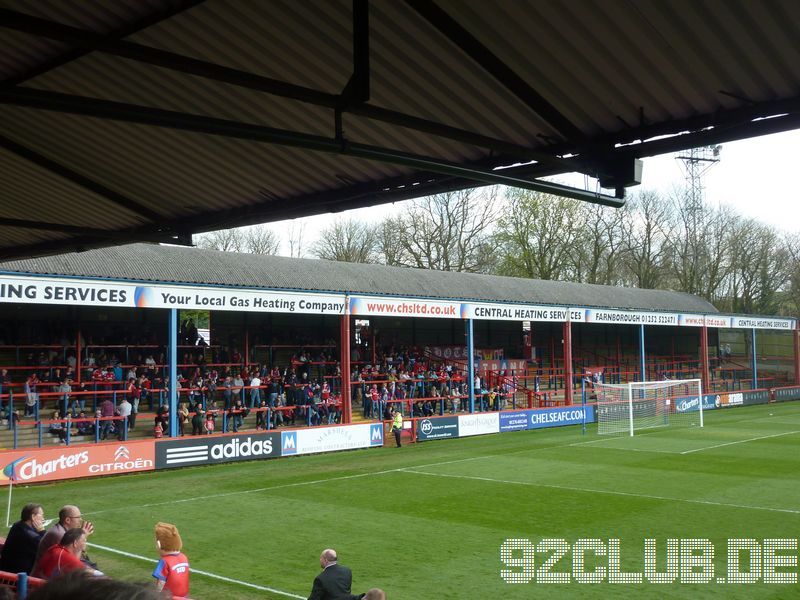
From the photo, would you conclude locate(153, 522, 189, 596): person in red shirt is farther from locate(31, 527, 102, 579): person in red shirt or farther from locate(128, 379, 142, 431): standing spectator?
locate(128, 379, 142, 431): standing spectator

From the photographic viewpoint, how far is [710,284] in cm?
7144

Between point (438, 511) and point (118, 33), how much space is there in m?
12.9

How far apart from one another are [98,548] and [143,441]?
31.1 feet

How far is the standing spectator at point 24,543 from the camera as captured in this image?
8.32 metres

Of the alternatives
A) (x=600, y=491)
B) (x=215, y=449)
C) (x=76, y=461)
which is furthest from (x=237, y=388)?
(x=600, y=491)

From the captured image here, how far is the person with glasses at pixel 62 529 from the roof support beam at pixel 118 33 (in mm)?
4115

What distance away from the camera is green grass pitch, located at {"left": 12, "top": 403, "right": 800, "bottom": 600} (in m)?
11.9

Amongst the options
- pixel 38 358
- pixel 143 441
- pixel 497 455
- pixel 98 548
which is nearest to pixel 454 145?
pixel 98 548

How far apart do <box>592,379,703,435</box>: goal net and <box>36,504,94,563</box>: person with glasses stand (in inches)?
1093

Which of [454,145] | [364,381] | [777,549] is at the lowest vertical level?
[777,549]

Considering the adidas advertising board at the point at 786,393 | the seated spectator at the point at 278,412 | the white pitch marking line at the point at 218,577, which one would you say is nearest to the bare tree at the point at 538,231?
the adidas advertising board at the point at 786,393

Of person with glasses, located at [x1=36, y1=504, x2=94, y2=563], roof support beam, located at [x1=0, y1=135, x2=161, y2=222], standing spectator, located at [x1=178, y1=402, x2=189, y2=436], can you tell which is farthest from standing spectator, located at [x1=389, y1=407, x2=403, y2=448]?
person with glasses, located at [x1=36, y1=504, x2=94, y2=563]

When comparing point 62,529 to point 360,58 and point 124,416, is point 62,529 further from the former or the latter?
point 124,416

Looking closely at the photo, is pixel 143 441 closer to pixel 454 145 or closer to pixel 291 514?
pixel 291 514
